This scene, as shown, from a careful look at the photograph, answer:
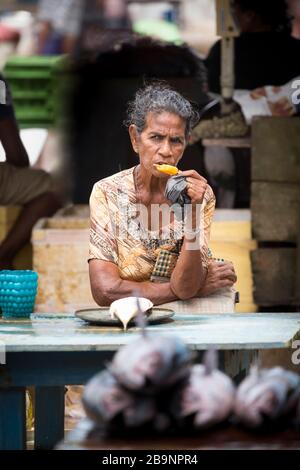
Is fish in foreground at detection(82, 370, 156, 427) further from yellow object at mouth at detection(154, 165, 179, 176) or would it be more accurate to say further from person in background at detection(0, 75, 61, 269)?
person in background at detection(0, 75, 61, 269)

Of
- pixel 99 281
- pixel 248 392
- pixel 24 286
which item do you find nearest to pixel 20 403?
pixel 24 286

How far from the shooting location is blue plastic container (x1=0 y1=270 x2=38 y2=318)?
3.88 m

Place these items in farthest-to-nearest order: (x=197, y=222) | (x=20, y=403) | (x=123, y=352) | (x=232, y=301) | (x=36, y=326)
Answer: (x=232, y=301) → (x=197, y=222) → (x=36, y=326) → (x=20, y=403) → (x=123, y=352)

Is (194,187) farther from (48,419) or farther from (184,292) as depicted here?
(48,419)

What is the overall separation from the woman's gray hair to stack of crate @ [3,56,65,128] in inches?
87.4

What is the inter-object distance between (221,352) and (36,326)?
690 mm

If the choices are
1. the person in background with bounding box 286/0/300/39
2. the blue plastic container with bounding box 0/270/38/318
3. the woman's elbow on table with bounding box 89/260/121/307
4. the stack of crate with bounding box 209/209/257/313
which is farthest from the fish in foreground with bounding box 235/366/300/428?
the person in background with bounding box 286/0/300/39

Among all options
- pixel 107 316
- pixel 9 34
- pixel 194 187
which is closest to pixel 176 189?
pixel 194 187

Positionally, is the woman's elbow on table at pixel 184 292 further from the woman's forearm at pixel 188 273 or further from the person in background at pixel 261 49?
the person in background at pixel 261 49

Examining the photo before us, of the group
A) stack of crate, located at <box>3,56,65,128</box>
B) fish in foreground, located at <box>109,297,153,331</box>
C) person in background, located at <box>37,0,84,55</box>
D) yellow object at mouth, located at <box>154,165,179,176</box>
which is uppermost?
person in background, located at <box>37,0,84,55</box>

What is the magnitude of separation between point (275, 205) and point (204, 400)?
3676mm

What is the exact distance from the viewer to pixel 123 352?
228 centimetres

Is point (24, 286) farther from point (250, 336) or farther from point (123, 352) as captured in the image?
point (123, 352)

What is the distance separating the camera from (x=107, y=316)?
3689 millimetres
